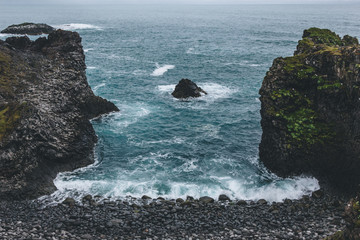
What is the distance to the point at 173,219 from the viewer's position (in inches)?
1137

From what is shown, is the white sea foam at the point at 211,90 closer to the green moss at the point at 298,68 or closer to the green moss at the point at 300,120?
the green moss at the point at 298,68

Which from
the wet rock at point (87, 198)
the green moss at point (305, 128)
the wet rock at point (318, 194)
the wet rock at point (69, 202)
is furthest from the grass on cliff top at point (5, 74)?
the wet rock at point (318, 194)

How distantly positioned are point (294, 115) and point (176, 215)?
19.9 meters

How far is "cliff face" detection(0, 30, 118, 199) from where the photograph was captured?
32688 millimetres

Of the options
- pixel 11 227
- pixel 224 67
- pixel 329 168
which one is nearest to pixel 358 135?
pixel 329 168

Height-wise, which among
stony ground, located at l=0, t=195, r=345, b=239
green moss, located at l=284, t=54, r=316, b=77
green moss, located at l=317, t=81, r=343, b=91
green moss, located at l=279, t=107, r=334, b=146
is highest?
green moss, located at l=284, t=54, r=316, b=77

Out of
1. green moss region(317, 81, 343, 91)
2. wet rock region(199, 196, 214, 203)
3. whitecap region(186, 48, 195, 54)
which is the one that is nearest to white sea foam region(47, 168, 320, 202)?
wet rock region(199, 196, 214, 203)

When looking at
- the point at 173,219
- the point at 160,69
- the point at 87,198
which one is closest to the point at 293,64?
the point at 173,219

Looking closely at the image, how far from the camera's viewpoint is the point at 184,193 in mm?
34125

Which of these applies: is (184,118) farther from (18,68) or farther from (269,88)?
(18,68)

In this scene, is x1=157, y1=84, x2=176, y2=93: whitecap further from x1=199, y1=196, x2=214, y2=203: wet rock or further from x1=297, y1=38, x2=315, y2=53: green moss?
x1=199, y1=196, x2=214, y2=203: wet rock

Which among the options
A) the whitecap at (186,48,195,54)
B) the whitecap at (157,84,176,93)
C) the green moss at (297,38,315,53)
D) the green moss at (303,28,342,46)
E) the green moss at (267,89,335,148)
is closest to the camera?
the green moss at (267,89,335,148)

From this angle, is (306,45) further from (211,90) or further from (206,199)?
(206,199)

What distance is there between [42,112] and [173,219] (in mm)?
22955
